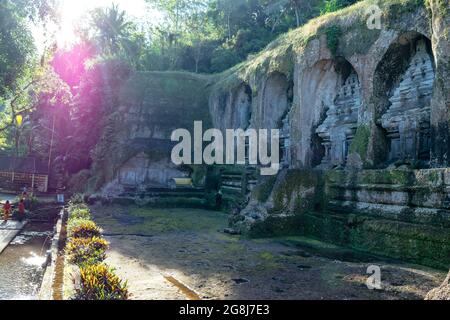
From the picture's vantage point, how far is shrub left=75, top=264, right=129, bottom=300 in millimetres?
5438

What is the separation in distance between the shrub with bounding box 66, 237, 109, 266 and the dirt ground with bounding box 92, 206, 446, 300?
286 millimetres

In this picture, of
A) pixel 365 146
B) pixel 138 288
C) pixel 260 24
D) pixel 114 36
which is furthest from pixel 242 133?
pixel 114 36

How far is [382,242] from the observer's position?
29.6ft

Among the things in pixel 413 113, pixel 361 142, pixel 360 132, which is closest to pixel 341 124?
pixel 360 132

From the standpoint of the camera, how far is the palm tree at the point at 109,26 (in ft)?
142

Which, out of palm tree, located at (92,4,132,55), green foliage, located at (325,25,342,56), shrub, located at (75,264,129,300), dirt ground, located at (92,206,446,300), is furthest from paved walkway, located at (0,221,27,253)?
palm tree, located at (92,4,132,55)

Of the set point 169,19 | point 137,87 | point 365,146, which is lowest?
point 365,146

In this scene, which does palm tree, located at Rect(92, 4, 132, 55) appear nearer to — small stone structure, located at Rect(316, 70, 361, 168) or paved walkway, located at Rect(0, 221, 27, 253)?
paved walkway, located at Rect(0, 221, 27, 253)

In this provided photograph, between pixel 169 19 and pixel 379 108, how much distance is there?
37.5 m

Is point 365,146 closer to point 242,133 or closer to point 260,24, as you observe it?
point 242,133

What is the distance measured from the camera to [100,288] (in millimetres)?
5602

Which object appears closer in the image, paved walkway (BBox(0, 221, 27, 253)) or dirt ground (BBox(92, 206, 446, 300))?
dirt ground (BBox(92, 206, 446, 300))

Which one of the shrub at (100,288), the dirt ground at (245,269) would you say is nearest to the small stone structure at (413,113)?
the dirt ground at (245,269)

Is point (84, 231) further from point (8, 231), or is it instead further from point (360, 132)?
point (360, 132)
